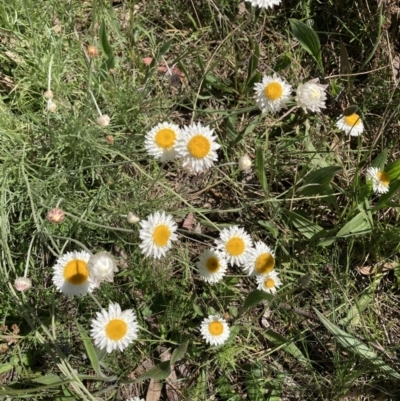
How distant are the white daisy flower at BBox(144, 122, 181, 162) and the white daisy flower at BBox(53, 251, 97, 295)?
0.33 meters

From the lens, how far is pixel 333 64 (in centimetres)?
206

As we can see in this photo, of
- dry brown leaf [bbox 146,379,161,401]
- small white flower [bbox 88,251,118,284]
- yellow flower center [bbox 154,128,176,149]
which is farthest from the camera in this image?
dry brown leaf [bbox 146,379,161,401]

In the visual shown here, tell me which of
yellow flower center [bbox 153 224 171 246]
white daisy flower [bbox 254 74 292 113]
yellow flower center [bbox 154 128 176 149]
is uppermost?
white daisy flower [bbox 254 74 292 113]

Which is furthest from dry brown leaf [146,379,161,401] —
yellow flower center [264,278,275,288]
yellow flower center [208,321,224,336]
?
yellow flower center [264,278,275,288]

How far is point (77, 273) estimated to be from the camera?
4.40 ft

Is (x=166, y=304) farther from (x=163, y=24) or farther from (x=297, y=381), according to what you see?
(x=163, y=24)

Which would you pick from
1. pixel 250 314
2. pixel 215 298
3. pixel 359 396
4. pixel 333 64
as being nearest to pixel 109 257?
pixel 215 298

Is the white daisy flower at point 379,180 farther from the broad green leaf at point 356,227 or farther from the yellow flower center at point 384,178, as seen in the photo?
the broad green leaf at point 356,227

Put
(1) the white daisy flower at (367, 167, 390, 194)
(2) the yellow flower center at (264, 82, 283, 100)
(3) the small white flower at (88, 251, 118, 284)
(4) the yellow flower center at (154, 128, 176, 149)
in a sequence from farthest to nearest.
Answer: (1) the white daisy flower at (367, 167, 390, 194), (2) the yellow flower center at (264, 82, 283, 100), (4) the yellow flower center at (154, 128, 176, 149), (3) the small white flower at (88, 251, 118, 284)

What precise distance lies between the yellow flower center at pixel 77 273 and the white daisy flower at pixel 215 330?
45 cm

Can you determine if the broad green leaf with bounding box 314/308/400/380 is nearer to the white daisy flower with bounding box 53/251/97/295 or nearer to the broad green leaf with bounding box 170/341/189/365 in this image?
the broad green leaf with bounding box 170/341/189/365

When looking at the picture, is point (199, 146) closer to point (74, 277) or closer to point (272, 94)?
point (272, 94)

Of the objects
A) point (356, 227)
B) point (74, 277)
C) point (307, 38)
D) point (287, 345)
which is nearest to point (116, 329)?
point (74, 277)

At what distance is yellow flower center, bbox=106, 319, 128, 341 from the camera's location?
1342 millimetres
